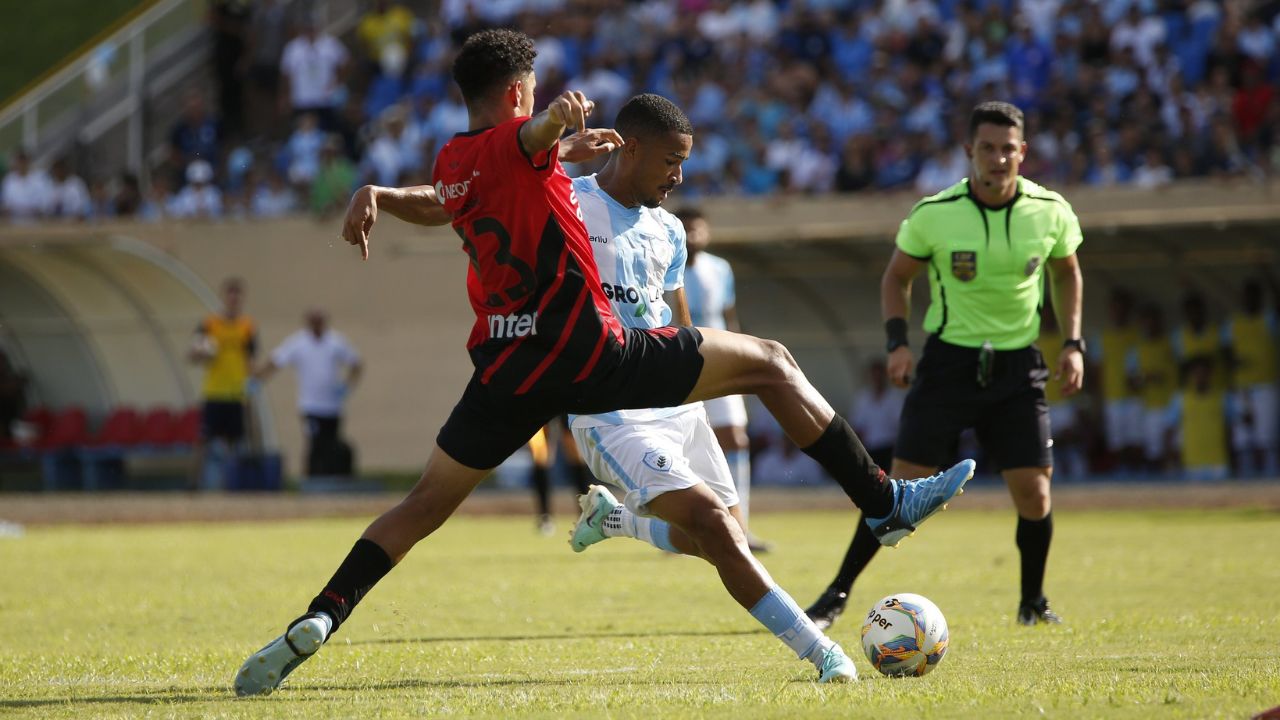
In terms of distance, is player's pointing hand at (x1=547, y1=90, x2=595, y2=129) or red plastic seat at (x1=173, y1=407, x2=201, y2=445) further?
red plastic seat at (x1=173, y1=407, x2=201, y2=445)

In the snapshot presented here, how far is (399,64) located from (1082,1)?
1105 centimetres

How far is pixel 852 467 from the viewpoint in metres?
5.91

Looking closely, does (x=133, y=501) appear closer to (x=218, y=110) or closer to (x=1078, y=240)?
(x=218, y=110)

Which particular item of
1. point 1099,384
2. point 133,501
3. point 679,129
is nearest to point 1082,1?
point 1099,384

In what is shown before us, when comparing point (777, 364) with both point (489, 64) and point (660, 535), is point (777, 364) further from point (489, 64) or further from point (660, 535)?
point (660, 535)

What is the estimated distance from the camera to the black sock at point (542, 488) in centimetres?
1570

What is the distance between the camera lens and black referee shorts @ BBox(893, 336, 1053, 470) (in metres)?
8.09

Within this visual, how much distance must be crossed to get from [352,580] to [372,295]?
18.7 m

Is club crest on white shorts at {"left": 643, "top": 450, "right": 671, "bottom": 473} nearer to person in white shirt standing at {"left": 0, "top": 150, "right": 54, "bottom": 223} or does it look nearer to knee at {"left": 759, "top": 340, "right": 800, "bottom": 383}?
knee at {"left": 759, "top": 340, "right": 800, "bottom": 383}

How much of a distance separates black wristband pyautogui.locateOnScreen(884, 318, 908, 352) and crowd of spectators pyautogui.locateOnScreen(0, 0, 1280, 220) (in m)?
13.1

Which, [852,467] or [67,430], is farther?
[67,430]

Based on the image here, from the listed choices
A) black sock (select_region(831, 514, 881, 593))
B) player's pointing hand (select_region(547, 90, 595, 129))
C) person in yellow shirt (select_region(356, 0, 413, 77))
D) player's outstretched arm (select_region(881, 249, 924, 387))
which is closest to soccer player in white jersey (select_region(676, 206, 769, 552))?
player's outstretched arm (select_region(881, 249, 924, 387))

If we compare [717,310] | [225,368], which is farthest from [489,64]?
[225,368]

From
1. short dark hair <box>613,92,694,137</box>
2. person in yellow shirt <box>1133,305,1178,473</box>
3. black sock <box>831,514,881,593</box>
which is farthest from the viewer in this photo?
person in yellow shirt <box>1133,305,1178,473</box>
